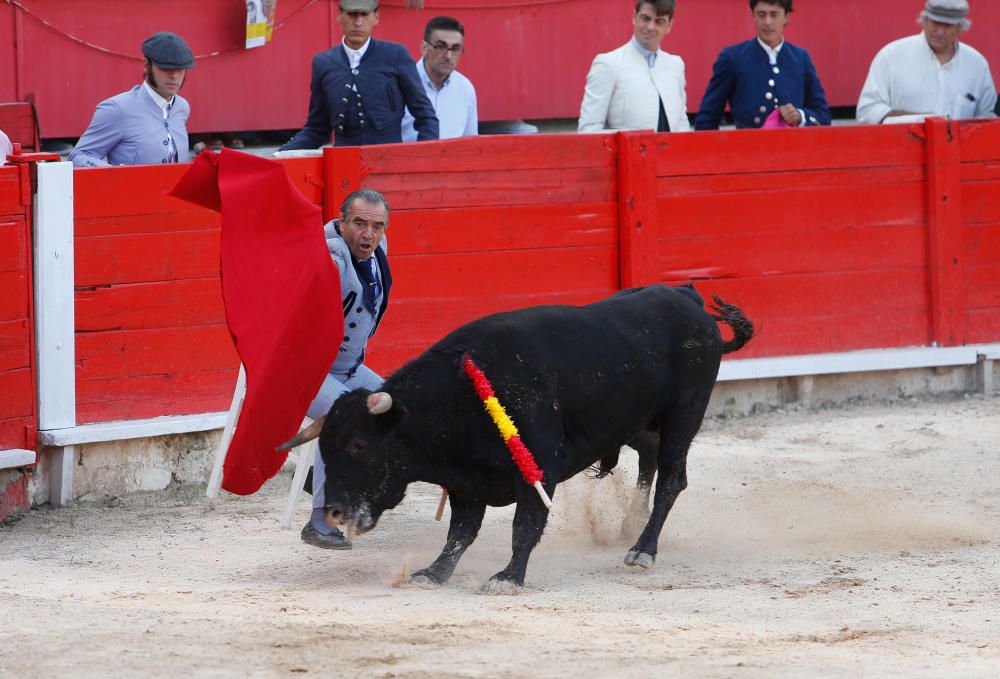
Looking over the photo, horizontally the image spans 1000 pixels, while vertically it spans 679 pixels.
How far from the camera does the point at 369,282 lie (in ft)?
17.8

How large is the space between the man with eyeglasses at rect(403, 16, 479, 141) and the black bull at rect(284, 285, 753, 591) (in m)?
2.38

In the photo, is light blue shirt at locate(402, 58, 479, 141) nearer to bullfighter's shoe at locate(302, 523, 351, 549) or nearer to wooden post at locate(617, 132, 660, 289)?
wooden post at locate(617, 132, 660, 289)

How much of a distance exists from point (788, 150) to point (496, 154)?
1.59 metres

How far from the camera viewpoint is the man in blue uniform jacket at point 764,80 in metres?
7.95

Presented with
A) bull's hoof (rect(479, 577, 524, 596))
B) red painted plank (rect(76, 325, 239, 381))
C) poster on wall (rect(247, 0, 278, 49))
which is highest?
poster on wall (rect(247, 0, 278, 49))

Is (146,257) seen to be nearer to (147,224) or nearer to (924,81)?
(147,224)

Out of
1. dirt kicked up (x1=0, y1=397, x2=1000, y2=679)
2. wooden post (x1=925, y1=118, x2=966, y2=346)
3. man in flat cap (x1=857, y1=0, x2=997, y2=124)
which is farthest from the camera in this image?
man in flat cap (x1=857, y1=0, x2=997, y2=124)

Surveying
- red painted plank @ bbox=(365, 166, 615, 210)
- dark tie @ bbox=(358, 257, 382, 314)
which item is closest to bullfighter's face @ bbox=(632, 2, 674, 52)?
red painted plank @ bbox=(365, 166, 615, 210)

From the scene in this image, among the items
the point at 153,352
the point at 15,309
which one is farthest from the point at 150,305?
the point at 15,309

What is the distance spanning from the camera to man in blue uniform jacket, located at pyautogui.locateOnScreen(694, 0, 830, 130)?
7.95 meters

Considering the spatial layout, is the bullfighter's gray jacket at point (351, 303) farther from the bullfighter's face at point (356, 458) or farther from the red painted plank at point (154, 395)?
the red painted plank at point (154, 395)

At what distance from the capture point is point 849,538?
18.9 feet

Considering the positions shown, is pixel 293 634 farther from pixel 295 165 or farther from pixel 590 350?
pixel 295 165

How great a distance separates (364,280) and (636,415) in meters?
1.04
